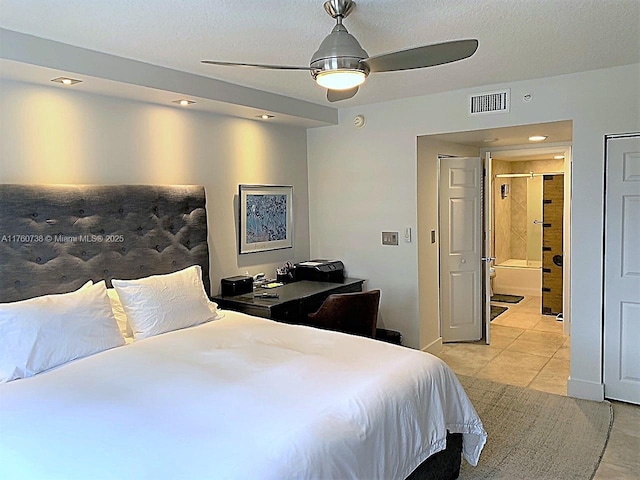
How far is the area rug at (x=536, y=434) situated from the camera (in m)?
2.88

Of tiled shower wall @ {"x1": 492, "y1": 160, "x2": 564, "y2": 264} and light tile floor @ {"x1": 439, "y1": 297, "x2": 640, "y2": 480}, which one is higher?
tiled shower wall @ {"x1": 492, "y1": 160, "x2": 564, "y2": 264}

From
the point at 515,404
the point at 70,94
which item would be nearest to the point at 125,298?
the point at 70,94

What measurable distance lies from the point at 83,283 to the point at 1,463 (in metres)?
1.61

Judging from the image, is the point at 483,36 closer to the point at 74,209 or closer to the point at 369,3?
the point at 369,3

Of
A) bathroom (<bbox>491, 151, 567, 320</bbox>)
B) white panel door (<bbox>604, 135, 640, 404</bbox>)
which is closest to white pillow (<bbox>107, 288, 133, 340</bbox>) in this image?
white panel door (<bbox>604, 135, 640, 404</bbox>)

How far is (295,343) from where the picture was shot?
2.94 metres

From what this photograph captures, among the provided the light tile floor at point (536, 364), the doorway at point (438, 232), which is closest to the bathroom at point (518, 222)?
the light tile floor at point (536, 364)

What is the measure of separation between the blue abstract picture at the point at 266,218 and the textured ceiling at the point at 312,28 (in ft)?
4.76

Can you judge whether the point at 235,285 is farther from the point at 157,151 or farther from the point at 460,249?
the point at 460,249

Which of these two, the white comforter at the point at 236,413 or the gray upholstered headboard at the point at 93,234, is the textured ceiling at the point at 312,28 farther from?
the white comforter at the point at 236,413

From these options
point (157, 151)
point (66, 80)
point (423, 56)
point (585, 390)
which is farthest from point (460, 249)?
point (66, 80)

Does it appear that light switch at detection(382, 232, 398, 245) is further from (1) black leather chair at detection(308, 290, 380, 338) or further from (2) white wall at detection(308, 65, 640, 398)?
(1) black leather chair at detection(308, 290, 380, 338)

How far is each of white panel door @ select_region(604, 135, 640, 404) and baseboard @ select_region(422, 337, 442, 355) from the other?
159 centimetres

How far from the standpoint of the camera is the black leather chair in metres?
3.84
